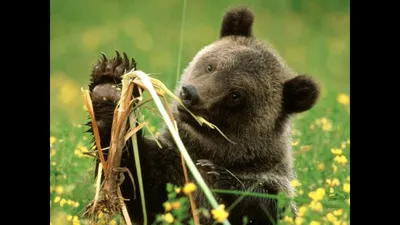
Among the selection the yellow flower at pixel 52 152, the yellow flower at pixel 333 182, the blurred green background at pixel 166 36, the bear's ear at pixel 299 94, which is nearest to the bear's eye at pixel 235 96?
the bear's ear at pixel 299 94

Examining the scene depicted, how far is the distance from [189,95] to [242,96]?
16.6 inches

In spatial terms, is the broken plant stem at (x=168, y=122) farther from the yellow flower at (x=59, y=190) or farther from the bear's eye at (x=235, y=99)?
the yellow flower at (x=59, y=190)

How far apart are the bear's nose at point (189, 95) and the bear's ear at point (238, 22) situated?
0.93m

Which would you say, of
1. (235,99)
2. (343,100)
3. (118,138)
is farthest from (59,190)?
(343,100)

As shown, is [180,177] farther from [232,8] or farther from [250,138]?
[232,8]

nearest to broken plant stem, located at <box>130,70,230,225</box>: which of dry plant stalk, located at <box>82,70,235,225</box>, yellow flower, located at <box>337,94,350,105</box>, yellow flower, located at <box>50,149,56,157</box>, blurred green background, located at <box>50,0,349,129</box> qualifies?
dry plant stalk, located at <box>82,70,235,225</box>

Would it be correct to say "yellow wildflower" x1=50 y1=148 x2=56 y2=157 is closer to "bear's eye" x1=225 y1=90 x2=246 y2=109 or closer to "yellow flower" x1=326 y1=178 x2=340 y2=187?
"bear's eye" x1=225 y1=90 x2=246 y2=109

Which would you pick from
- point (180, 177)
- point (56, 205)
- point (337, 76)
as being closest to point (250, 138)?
point (180, 177)

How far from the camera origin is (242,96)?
636cm

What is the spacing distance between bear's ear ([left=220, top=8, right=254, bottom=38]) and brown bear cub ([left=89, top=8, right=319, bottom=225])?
217 millimetres

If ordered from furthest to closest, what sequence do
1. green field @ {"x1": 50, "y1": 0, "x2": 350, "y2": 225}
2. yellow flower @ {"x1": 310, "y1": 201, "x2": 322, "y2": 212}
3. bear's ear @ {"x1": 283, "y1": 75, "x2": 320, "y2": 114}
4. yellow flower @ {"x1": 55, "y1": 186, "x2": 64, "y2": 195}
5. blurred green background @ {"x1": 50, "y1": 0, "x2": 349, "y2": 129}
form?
blurred green background @ {"x1": 50, "y1": 0, "x2": 349, "y2": 129} → green field @ {"x1": 50, "y1": 0, "x2": 350, "y2": 225} → yellow flower @ {"x1": 55, "y1": 186, "x2": 64, "y2": 195} → bear's ear @ {"x1": 283, "y1": 75, "x2": 320, "y2": 114} → yellow flower @ {"x1": 310, "y1": 201, "x2": 322, "y2": 212}

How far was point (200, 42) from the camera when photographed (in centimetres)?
978

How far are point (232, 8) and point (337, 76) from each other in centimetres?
359

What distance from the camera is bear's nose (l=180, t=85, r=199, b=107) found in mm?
6141
